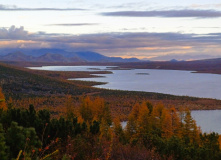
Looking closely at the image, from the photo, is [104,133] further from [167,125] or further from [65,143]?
[167,125]

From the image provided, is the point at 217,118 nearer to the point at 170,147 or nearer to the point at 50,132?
the point at 170,147

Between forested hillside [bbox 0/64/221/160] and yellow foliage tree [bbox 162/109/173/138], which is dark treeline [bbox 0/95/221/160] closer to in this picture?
forested hillside [bbox 0/64/221/160]

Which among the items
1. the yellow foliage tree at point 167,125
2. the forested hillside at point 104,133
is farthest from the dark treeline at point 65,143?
the yellow foliage tree at point 167,125

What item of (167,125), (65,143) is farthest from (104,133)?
(167,125)

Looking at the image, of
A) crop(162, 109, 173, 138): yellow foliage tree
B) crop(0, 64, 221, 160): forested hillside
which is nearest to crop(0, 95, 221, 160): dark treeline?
crop(0, 64, 221, 160): forested hillside

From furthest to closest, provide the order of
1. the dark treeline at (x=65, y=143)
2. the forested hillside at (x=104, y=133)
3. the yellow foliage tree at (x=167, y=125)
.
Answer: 1. the yellow foliage tree at (x=167, y=125)
2. the forested hillside at (x=104, y=133)
3. the dark treeline at (x=65, y=143)

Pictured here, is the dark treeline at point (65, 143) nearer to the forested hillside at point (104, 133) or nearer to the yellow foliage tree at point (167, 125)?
the forested hillside at point (104, 133)

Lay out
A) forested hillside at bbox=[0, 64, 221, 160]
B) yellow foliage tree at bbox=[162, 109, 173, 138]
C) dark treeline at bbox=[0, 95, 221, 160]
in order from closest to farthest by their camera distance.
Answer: dark treeline at bbox=[0, 95, 221, 160] < forested hillside at bbox=[0, 64, 221, 160] < yellow foliage tree at bbox=[162, 109, 173, 138]

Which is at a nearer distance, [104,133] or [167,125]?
[104,133]

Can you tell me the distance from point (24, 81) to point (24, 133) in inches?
4580

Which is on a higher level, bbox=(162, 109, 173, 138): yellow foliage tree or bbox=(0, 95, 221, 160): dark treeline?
bbox=(0, 95, 221, 160): dark treeline

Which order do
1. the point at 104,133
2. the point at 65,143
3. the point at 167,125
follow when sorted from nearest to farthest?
the point at 65,143
the point at 104,133
the point at 167,125

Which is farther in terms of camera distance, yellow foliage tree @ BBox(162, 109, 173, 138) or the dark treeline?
yellow foliage tree @ BBox(162, 109, 173, 138)

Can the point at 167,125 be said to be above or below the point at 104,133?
below
